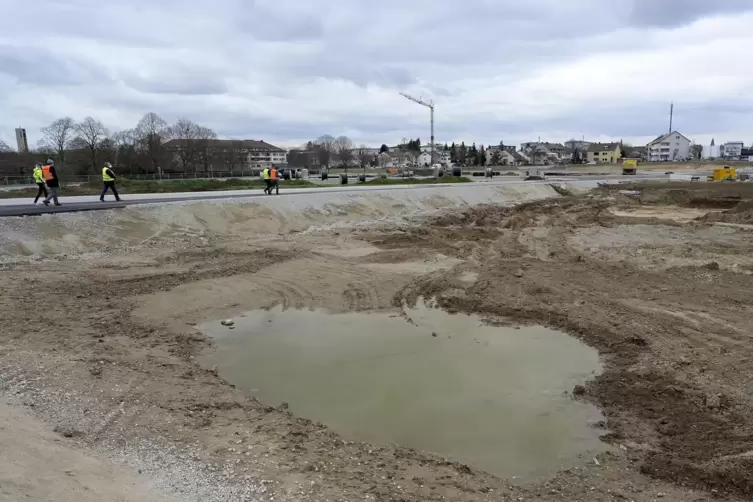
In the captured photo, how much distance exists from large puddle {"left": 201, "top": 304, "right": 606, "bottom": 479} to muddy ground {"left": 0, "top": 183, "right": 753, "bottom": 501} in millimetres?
320

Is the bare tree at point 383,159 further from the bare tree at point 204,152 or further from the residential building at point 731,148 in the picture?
the residential building at point 731,148

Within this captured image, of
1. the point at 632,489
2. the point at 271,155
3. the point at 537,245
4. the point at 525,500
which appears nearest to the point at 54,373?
the point at 525,500

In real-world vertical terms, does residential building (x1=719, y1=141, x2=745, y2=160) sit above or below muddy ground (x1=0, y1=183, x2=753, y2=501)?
above

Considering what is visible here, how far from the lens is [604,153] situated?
131000mm

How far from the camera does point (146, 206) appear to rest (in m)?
17.4

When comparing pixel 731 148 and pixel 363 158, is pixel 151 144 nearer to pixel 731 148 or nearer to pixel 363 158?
pixel 363 158

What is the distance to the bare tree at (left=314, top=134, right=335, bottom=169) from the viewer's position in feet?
330

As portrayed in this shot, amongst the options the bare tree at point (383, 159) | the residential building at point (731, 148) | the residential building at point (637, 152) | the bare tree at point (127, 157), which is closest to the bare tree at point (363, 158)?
the bare tree at point (383, 159)

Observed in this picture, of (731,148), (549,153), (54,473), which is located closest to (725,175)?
(54,473)

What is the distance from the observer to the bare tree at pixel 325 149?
100719 millimetres

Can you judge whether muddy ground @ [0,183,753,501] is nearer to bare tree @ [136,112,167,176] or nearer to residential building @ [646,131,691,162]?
bare tree @ [136,112,167,176]

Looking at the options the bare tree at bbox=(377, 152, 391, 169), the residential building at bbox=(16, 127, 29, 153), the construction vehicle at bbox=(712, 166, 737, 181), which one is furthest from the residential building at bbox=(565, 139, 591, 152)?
the residential building at bbox=(16, 127, 29, 153)

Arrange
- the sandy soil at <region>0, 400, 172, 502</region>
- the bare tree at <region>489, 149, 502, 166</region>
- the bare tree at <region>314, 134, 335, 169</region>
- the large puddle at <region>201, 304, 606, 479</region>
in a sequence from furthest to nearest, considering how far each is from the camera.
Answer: the bare tree at <region>489, 149, 502, 166</region> → the bare tree at <region>314, 134, 335, 169</region> → the large puddle at <region>201, 304, 606, 479</region> → the sandy soil at <region>0, 400, 172, 502</region>

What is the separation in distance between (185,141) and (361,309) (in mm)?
72528
